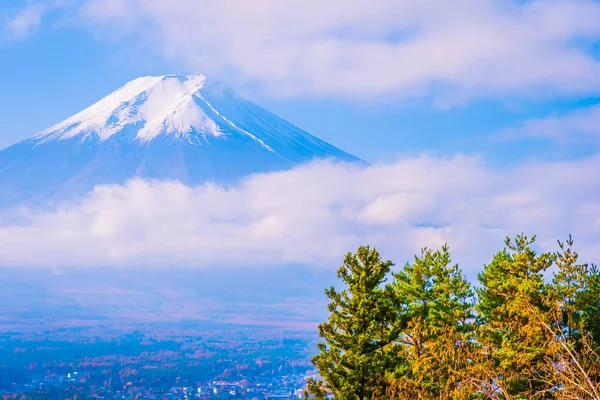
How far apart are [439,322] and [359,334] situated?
121 inches

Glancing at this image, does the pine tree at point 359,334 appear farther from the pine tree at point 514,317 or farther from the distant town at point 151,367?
the distant town at point 151,367

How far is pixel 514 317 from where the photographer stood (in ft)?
74.3

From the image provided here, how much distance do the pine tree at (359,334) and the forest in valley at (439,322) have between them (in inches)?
1.2

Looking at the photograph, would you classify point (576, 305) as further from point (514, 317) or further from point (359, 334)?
point (359, 334)

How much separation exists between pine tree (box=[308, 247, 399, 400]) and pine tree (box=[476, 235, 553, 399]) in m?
2.91

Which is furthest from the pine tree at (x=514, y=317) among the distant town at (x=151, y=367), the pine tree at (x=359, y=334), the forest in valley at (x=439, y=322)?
the distant town at (x=151, y=367)

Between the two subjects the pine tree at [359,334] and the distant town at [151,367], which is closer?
the pine tree at [359,334]

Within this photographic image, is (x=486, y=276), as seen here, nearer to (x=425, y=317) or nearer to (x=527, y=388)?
(x=425, y=317)

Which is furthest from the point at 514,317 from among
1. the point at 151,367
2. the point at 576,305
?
the point at 151,367

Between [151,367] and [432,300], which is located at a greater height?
[432,300]

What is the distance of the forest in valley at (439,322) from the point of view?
810 inches

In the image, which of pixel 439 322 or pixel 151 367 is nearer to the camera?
pixel 439 322

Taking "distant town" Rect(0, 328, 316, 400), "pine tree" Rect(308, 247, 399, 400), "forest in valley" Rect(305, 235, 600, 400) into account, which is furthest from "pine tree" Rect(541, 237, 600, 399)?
"distant town" Rect(0, 328, 316, 400)

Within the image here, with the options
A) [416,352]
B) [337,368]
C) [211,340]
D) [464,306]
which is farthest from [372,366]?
[211,340]
